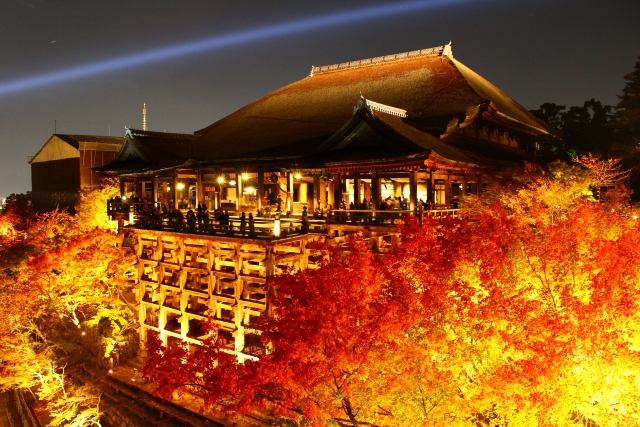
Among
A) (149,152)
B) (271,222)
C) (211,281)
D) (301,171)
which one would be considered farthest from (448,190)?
(149,152)

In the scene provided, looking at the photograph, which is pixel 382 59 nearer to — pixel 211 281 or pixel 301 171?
pixel 301 171

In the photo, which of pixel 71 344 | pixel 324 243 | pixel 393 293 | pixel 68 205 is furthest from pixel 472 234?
pixel 68 205

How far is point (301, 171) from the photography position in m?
24.9

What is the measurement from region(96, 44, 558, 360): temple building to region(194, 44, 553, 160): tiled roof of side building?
0.13m

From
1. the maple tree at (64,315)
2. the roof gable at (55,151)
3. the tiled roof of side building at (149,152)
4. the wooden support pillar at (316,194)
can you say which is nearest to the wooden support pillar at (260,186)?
the wooden support pillar at (316,194)

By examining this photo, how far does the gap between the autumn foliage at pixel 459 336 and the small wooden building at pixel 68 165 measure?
28442mm

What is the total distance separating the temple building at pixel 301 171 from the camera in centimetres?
1959

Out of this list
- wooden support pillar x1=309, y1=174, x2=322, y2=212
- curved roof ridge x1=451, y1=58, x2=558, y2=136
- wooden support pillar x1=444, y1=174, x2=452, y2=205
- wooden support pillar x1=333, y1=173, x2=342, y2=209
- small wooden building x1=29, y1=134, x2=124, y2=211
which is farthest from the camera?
small wooden building x1=29, y1=134, x2=124, y2=211

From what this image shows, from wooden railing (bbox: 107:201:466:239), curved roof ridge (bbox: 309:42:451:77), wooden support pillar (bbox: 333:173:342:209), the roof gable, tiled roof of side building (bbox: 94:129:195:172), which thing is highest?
curved roof ridge (bbox: 309:42:451:77)

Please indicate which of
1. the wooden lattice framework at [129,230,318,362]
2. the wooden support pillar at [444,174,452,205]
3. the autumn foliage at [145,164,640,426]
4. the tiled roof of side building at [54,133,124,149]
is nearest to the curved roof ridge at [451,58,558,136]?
the wooden support pillar at [444,174,452,205]

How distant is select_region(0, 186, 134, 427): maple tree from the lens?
21.9 meters

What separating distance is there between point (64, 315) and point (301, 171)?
1451 centimetres

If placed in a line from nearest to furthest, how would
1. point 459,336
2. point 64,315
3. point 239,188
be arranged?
point 459,336, point 64,315, point 239,188

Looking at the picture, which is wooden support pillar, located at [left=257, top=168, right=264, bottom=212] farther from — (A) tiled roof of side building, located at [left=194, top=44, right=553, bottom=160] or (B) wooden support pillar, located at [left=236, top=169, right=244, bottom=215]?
(A) tiled roof of side building, located at [left=194, top=44, right=553, bottom=160]
